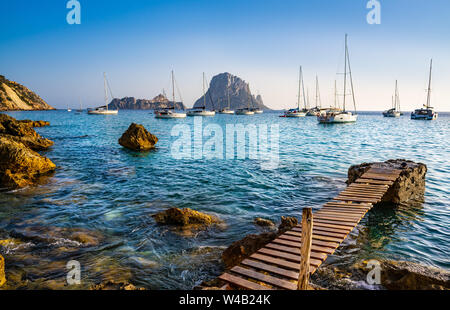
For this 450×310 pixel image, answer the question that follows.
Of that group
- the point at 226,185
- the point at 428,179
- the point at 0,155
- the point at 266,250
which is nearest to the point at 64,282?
the point at 266,250

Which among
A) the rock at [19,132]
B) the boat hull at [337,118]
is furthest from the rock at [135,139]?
the boat hull at [337,118]

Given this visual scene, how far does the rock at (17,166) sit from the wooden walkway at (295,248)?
50.0ft

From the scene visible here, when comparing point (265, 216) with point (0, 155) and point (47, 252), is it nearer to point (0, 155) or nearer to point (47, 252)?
point (47, 252)

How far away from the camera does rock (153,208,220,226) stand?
402 inches

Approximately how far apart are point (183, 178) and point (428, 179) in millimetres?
17042

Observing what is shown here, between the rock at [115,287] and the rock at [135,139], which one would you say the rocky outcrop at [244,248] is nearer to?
the rock at [115,287]

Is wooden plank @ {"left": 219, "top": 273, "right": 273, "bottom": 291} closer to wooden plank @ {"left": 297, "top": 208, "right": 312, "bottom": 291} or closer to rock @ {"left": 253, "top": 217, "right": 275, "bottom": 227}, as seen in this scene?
wooden plank @ {"left": 297, "top": 208, "right": 312, "bottom": 291}

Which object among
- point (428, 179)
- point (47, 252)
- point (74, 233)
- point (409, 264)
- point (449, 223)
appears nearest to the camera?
point (409, 264)

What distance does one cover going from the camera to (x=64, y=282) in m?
6.67

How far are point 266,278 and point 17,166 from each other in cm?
1755

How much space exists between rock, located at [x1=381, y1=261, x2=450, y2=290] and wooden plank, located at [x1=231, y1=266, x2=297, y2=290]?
3.12 metres

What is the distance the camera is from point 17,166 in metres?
16.1

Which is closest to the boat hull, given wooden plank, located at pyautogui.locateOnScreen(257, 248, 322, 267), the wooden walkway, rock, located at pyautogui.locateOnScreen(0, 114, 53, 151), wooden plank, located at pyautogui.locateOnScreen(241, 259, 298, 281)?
the wooden walkway
